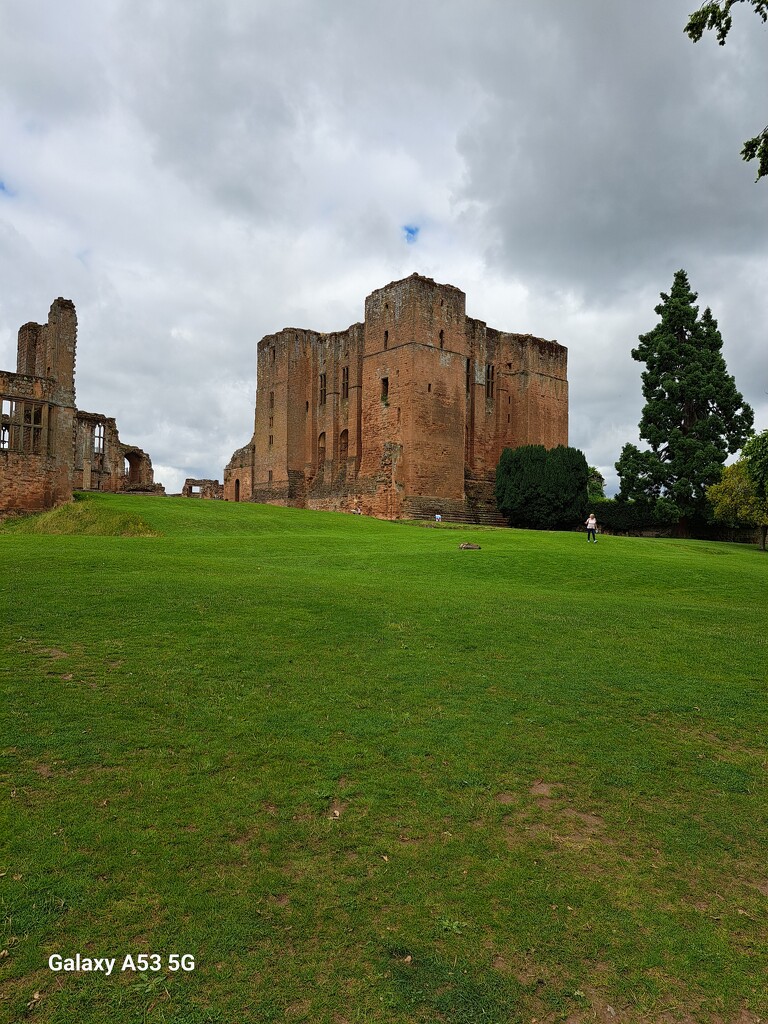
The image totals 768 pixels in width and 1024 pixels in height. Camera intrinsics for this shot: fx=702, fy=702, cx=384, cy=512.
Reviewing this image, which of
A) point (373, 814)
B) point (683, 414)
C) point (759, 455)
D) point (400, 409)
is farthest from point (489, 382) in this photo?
point (373, 814)

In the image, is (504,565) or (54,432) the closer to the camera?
(504,565)

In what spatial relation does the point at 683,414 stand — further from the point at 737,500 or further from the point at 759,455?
the point at 759,455

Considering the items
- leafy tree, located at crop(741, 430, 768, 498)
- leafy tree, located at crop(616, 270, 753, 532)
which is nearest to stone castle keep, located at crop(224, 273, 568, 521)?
leafy tree, located at crop(616, 270, 753, 532)

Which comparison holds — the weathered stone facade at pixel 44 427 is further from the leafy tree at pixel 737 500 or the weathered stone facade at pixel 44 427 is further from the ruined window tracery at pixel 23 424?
the leafy tree at pixel 737 500

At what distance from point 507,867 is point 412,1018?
1521 mm

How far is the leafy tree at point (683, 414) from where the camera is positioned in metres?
Answer: 44.3

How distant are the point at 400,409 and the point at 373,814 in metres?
45.0

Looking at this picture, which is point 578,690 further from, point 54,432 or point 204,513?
point 54,432

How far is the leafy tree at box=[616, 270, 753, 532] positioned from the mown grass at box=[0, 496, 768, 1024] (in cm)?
3558

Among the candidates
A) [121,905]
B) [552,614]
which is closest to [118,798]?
[121,905]

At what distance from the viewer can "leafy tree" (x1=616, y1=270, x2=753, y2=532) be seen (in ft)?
145

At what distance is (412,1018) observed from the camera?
3770mm

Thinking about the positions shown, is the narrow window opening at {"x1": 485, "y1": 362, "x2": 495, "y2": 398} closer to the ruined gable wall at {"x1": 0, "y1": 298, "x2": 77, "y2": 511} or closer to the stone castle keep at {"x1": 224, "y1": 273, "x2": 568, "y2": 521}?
the stone castle keep at {"x1": 224, "y1": 273, "x2": 568, "y2": 521}

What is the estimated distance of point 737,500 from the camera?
131 ft
